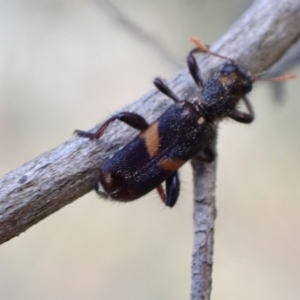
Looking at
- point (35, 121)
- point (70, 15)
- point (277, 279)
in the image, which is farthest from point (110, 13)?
point (277, 279)

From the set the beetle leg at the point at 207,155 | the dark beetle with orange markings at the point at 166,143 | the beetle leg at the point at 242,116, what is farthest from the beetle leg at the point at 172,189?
the beetle leg at the point at 242,116

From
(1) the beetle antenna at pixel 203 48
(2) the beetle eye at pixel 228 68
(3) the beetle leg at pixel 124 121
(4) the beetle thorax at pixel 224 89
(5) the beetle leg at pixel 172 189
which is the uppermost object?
(1) the beetle antenna at pixel 203 48

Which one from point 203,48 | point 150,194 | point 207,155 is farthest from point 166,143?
point 150,194

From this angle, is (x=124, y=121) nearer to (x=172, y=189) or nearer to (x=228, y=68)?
(x=172, y=189)

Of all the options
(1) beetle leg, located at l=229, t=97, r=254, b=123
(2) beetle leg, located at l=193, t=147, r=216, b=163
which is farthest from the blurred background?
(2) beetle leg, located at l=193, t=147, r=216, b=163

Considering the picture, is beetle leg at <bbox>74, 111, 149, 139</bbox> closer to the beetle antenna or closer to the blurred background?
the beetle antenna

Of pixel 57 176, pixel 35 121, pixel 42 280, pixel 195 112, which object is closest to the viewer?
pixel 57 176

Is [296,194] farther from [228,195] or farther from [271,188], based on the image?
[228,195]

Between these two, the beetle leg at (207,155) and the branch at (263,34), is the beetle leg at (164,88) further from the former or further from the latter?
the branch at (263,34)
